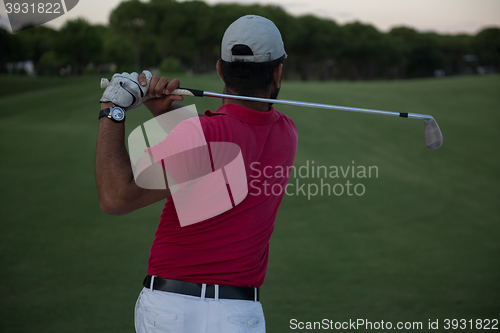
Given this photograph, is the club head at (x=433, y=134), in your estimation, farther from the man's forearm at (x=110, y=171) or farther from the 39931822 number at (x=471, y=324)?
the 39931822 number at (x=471, y=324)

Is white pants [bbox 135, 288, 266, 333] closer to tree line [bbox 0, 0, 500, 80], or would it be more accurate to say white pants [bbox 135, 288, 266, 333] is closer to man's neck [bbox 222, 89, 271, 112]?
man's neck [bbox 222, 89, 271, 112]

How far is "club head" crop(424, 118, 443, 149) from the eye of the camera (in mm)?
2514

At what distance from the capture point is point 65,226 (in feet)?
19.6

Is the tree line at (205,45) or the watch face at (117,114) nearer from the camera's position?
the watch face at (117,114)

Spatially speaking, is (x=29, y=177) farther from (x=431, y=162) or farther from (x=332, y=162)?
(x=431, y=162)

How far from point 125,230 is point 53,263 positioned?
1139mm

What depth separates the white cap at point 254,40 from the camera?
5.39 feet

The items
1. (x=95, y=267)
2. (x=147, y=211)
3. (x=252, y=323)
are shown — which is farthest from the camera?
(x=147, y=211)

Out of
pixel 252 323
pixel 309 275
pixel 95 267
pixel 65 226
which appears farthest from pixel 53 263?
pixel 252 323

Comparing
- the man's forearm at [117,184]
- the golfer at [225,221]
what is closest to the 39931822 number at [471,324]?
the golfer at [225,221]

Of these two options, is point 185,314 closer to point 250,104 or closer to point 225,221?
point 225,221

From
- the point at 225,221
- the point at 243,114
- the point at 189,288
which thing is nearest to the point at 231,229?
the point at 225,221

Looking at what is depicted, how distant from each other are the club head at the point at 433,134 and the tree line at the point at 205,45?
33612 mm

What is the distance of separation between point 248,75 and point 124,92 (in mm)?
449
